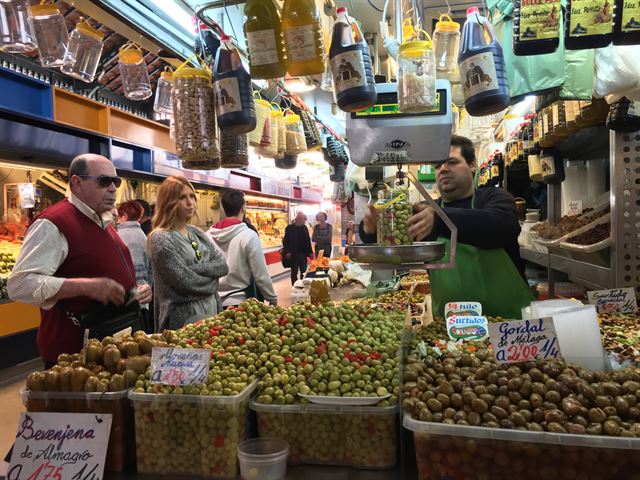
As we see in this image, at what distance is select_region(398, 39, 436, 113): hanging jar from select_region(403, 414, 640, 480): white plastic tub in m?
1.11

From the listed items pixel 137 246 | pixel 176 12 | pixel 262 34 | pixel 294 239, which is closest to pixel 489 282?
pixel 262 34

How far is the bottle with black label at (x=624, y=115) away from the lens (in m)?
2.43

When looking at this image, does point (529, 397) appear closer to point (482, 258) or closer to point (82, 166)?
point (482, 258)

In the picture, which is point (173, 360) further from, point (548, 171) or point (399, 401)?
point (548, 171)

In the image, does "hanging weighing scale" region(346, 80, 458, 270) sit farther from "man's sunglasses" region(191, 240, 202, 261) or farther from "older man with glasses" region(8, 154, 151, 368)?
"man's sunglasses" region(191, 240, 202, 261)

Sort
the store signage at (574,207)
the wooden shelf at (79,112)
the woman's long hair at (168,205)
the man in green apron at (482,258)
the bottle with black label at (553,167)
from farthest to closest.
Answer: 1. the wooden shelf at (79,112)
2. the store signage at (574,207)
3. the bottle with black label at (553,167)
4. the woman's long hair at (168,205)
5. the man in green apron at (482,258)

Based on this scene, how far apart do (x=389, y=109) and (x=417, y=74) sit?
172 millimetres

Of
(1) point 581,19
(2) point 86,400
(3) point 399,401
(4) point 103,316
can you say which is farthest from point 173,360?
(1) point 581,19

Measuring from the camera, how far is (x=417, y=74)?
1775 millimetres

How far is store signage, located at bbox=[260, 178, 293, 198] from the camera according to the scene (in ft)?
46.7

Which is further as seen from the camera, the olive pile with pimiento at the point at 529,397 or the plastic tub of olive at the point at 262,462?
the plastic tub of olive at the point at 262,462

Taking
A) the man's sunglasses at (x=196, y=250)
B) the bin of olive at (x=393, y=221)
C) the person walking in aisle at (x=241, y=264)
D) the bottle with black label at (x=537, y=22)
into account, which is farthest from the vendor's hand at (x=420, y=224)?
the person walking in aisle at (x=241, y=264)

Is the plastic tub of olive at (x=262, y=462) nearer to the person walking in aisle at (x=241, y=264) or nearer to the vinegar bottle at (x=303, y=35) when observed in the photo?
the vinegar bottle at (x=303, y=35)

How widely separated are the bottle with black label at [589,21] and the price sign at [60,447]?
6.68ft
